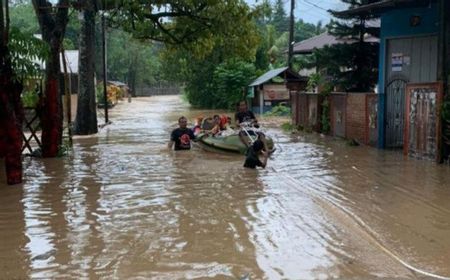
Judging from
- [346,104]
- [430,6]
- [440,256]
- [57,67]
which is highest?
[430,6]

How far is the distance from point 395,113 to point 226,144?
16.1ft

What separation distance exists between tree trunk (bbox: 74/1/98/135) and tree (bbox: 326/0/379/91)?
8667mm

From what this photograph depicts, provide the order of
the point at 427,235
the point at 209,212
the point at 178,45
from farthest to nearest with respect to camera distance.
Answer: the point at 178,45 < the point at 209,212 < the point at 427,235

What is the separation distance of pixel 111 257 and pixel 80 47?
57.9ft

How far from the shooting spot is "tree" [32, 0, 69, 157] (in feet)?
48.3

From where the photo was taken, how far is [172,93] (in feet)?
343

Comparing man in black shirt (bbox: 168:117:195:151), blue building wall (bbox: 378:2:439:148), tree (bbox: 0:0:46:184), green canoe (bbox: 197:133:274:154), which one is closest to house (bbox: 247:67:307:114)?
blue building wall (bbox: 378:2:439:148)

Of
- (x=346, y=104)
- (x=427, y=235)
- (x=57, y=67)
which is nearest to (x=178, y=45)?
(x=346, y=104)

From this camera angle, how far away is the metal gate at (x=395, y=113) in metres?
16.4

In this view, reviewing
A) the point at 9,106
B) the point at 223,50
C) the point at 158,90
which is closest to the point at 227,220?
the point at 9,106

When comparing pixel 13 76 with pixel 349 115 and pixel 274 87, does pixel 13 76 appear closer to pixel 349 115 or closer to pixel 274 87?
pixel 349 115

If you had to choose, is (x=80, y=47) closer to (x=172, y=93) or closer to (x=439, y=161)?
(x=439, y=161)

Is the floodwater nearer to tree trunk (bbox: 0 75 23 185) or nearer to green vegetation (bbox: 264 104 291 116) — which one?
tree trunk (bbox: 0 75 23 185)

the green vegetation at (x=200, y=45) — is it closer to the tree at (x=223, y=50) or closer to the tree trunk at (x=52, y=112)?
the tree at (x=223, y=50)
